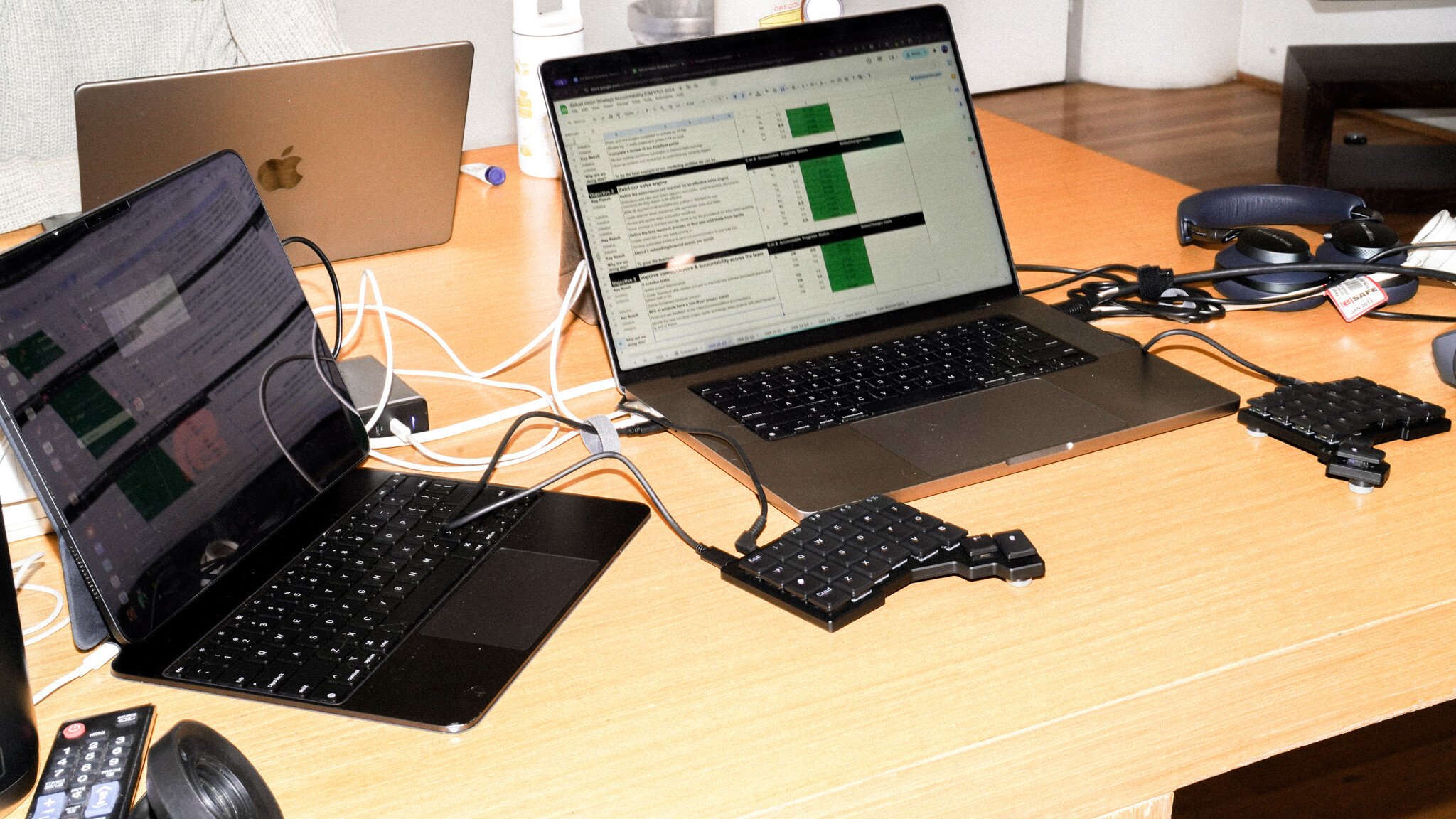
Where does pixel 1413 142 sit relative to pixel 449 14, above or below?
below

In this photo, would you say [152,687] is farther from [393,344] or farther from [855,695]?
[393,344]

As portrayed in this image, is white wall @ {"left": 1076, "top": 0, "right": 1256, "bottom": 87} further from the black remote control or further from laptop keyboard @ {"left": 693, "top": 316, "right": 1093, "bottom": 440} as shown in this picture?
the black remote control

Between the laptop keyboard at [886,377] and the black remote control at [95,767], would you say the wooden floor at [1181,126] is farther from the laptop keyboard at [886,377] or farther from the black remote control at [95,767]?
the black remote control at [95,767]

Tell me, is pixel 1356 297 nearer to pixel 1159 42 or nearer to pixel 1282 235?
pixel 1282 235

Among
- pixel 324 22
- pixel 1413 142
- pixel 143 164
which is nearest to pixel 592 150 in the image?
pixel 143 164

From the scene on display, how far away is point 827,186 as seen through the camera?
1001mm

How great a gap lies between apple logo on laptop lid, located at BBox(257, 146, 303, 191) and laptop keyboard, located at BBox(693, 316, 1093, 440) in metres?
0.50

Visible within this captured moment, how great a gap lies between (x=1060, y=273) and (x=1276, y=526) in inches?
18.4

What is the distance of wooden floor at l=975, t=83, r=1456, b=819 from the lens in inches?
53.9

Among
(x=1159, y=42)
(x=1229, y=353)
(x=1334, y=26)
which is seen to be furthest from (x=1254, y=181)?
(x=1229, y=353)

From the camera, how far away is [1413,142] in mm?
3777

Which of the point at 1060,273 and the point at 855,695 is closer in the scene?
the point at 855,695

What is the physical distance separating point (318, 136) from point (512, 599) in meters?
0.63

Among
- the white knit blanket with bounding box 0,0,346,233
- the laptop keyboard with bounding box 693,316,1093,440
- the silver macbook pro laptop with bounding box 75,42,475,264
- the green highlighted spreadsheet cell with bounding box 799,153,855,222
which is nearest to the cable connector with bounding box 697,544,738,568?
the laptop keyboard with bounding box 693,316,1093,440
